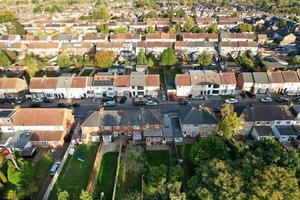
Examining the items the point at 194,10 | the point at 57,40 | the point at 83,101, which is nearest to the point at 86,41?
the point at 57,40

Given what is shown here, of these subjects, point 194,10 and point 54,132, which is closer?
point 54,132

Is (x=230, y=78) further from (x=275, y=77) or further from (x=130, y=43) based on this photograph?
(x=130, y=43)

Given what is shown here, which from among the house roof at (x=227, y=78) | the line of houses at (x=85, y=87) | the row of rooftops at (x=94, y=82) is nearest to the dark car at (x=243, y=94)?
the house roof at (x=227, y=78)

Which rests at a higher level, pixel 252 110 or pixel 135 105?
pixel 252 110

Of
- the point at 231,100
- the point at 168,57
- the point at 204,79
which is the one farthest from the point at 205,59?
the point at 231,100

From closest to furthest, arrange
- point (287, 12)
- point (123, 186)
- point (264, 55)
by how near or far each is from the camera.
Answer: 1. point (123, 186)
2. point (264, 55)
3. point (287, 12)

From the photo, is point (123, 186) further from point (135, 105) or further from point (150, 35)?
point (150, 35)

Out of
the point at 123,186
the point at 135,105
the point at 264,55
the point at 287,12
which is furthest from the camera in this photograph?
the point at 287,12
